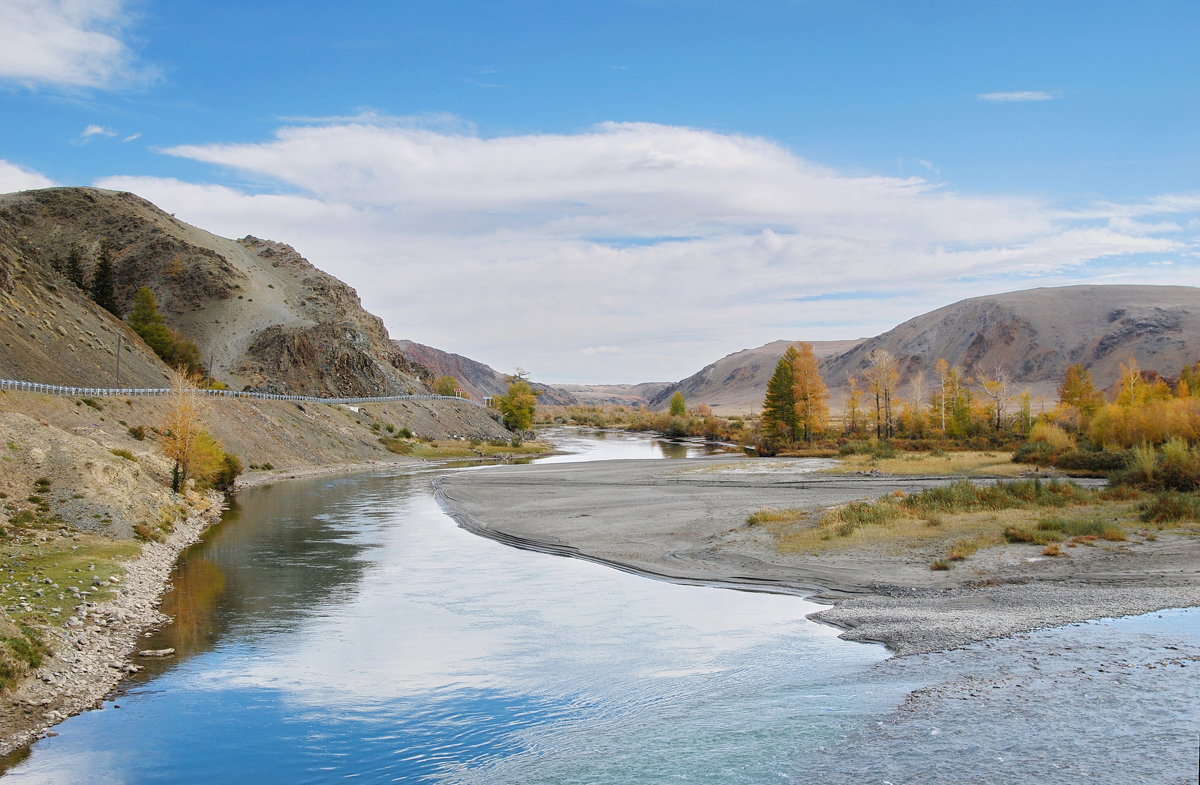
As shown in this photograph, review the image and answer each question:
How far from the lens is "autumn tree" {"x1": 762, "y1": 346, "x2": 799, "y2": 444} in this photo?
87.6 m

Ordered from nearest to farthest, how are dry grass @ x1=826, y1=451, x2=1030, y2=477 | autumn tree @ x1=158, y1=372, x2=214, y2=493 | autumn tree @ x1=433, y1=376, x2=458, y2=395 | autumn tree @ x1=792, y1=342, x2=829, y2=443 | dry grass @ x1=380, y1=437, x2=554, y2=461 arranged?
autumn tree @ x1=158, y1=372, x2=214, y2=493 → dry grass @ x1=826, y1=451, x2=1030, y2=477 → autumn tree @ x1=792, y1=342, x2=829, y2=443 → dry grass @ x1=380, y1=437, x2=554, y2=461 → autumn tree @ x1=433, y1=376, x2=458, y2=395

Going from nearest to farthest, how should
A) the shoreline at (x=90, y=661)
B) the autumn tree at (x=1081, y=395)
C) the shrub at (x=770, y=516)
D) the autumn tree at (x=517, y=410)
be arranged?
1. the shoreline at (x=90, y=661)
2. the shrub at (x=770, y=516)
3. the autumn tree at (x=1081, y=395)
4. the autumn tree at (x=517, y=410)

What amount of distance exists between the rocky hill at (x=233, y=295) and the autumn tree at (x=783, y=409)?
225 ft

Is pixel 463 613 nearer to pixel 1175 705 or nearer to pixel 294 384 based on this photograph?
pixel 1175 705

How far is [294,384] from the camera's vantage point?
121625mm

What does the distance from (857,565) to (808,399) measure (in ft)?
208

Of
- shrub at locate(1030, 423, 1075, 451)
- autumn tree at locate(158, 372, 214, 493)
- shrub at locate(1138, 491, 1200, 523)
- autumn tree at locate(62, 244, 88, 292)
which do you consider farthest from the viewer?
autumn tree at locate(62, 244, 88, 292)

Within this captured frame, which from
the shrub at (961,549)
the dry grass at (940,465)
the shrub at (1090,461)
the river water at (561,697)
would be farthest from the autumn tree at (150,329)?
the shrub at (961,549)

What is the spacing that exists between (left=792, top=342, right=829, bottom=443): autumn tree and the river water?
211 ft

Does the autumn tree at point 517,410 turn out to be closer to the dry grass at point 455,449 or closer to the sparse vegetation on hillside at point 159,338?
the dry grass at point 455,449

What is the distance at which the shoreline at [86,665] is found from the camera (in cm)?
1409

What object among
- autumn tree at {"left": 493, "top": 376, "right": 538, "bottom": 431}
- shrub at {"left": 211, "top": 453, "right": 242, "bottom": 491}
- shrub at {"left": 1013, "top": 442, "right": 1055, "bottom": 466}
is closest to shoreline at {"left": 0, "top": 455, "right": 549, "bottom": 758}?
shrub at {"left": 211, "top": 453, "right": 242, "bottom": 491}

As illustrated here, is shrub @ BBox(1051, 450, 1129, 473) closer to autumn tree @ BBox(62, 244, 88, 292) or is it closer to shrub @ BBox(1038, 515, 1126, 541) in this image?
shrub @ BBox(1038, 515, 1126, 541)

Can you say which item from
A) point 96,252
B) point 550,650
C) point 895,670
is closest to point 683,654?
point 550,650
